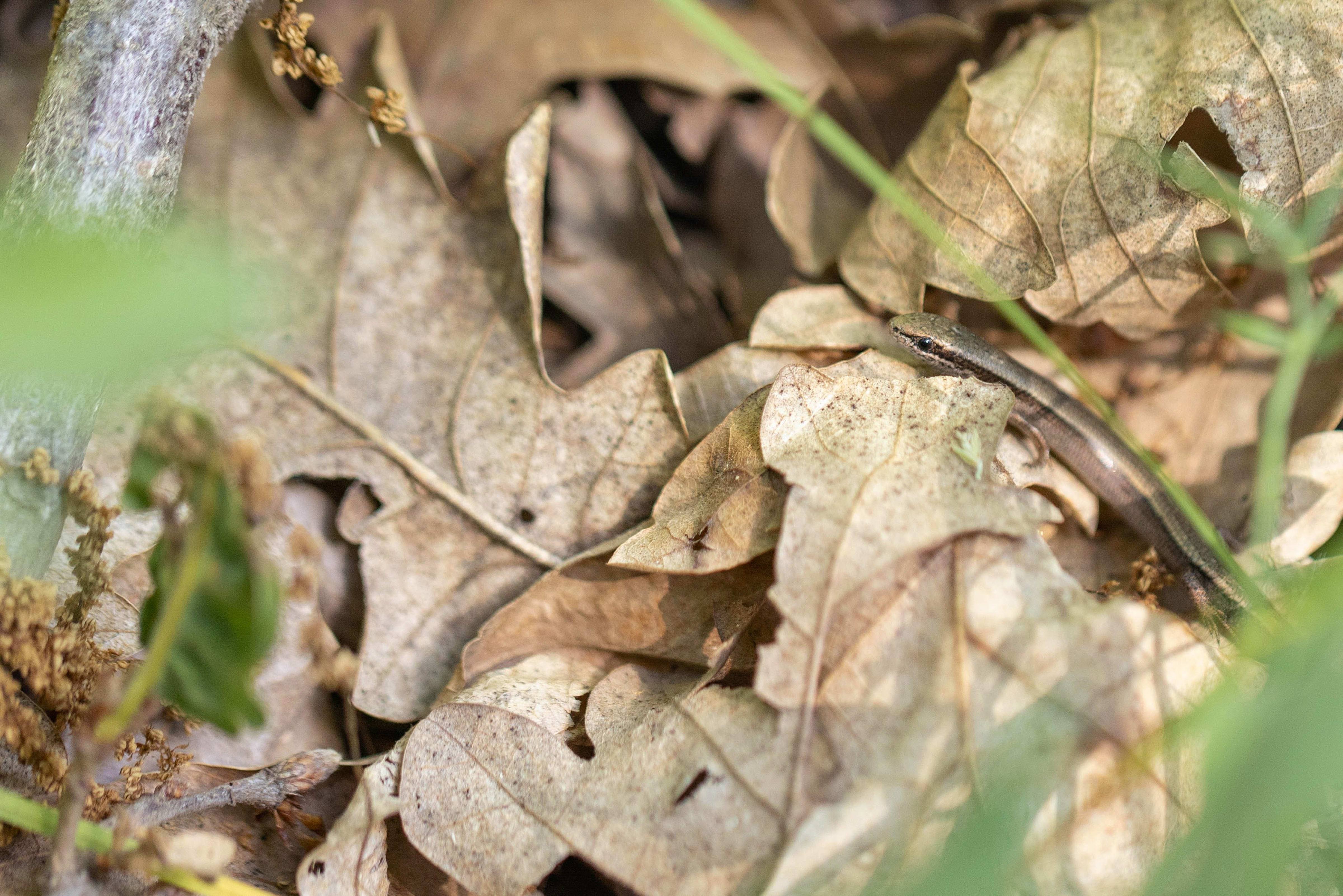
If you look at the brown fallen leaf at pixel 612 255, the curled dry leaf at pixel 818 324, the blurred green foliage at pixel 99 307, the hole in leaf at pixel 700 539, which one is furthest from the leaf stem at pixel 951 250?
the blurred green foliage at pixel 99 307

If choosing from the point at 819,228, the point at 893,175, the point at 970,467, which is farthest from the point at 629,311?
the point at 970,467

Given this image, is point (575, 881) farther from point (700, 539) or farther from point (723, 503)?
point (723, 503)

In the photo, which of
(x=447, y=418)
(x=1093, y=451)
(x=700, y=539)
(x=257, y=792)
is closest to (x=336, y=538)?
(x=447, y=418)

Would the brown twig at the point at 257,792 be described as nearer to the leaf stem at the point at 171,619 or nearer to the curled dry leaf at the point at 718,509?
the leaf stem at the point at 171,619

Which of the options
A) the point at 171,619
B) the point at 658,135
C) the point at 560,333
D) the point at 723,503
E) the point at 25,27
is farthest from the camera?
the point at 658,135

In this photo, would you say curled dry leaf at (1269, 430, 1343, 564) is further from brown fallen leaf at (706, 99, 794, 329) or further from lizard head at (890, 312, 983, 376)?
brown fallen leaf at (706, 99, 794, 329)
